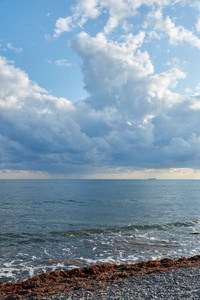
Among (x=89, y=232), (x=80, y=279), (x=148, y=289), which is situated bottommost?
(x=89, y=232)

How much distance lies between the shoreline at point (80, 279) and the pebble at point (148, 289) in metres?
0.62

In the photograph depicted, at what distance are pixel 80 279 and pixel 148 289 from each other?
15.7ft

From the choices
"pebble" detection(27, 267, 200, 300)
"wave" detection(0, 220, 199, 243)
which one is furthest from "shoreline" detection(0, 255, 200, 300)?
"wave" detection(0, 220, 199, 243)

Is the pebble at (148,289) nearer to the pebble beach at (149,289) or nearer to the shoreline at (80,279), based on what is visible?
the pebble beach at (149,289)

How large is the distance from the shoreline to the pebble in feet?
2.05

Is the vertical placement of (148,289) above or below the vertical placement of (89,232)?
above

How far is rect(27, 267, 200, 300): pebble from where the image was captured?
9.97 metres

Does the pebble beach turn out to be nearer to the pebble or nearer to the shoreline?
the pebble

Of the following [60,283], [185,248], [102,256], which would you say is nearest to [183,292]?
[60,283]

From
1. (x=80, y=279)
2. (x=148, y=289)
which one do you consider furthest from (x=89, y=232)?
(x=148, y=289)

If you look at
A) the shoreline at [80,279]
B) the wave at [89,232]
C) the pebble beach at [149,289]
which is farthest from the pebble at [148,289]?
the wave at [89,232]

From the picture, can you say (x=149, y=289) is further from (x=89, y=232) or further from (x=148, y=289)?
(x=89, y=232)

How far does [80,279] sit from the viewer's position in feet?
43.3

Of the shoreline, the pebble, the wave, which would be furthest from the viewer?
the wave
